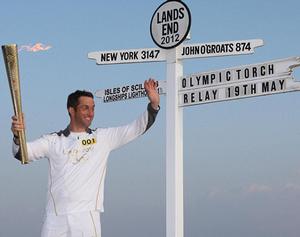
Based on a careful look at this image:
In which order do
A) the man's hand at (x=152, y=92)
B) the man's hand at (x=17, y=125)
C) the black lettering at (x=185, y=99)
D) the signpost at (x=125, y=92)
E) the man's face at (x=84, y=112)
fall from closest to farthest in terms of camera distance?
the man's hand at (x=17, y=125), the man's face at (x=84, y=112), the man's hand at (x=152, y=92), the black lettering at (x=185, y=99), the signpost at (x=125, y=92)

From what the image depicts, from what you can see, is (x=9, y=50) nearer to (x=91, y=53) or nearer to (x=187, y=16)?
(x=91, y=53)

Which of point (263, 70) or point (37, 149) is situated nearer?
point (263, 70)

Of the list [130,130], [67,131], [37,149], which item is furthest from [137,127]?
[37,149]

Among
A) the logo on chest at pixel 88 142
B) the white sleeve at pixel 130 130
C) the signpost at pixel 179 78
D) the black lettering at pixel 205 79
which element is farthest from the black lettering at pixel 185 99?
the logo on chest at pixel 88 142

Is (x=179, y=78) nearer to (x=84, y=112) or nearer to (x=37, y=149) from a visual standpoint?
(x=84, y=112)

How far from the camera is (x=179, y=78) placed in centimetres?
796

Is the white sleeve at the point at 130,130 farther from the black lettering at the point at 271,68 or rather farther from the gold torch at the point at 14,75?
the black lettering at the point at 271,68

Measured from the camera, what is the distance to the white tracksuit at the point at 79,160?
726cm

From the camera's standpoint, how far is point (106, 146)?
762cm

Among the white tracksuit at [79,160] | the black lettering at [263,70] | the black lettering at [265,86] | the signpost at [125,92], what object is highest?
the black lettering at [263,70]

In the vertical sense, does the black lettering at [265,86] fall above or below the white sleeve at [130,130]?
above

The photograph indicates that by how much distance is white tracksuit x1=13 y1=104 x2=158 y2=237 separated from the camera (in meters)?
7.26

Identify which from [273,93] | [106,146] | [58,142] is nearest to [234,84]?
[273,93]

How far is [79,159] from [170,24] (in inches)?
80.5
